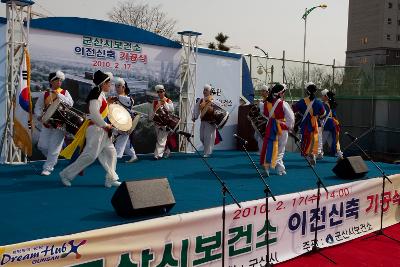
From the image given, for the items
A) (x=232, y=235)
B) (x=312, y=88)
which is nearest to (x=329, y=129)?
(x=312, y=88)

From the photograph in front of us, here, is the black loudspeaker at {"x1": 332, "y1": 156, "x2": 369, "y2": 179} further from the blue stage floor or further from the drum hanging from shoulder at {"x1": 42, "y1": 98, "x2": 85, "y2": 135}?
the drum hanging from shoulder at {"x1": 42, "y1": 98, "x2": 85, "y2": 135}

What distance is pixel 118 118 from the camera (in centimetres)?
652

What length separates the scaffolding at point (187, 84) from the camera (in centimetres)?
1113

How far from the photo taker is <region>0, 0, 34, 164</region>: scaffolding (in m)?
8.03

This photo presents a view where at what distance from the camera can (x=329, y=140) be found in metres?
11.5

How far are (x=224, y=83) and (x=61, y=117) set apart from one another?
6196mm

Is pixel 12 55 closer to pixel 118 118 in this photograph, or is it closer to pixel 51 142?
pixel 51 142

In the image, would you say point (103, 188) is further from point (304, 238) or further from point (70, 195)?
point (304, 238)

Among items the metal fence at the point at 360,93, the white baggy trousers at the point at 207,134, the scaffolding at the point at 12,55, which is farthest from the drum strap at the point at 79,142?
the metal fence at the point at 360,93

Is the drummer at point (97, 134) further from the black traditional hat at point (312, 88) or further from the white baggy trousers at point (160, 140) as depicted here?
the black traditional hat at point (312, 88)

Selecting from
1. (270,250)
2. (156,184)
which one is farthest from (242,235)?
(156,184)

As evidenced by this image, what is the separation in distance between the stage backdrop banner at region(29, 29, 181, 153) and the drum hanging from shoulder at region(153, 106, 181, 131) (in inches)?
41.8

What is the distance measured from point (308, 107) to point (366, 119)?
29.3 feet

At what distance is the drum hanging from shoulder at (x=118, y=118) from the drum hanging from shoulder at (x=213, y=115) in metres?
3.79
